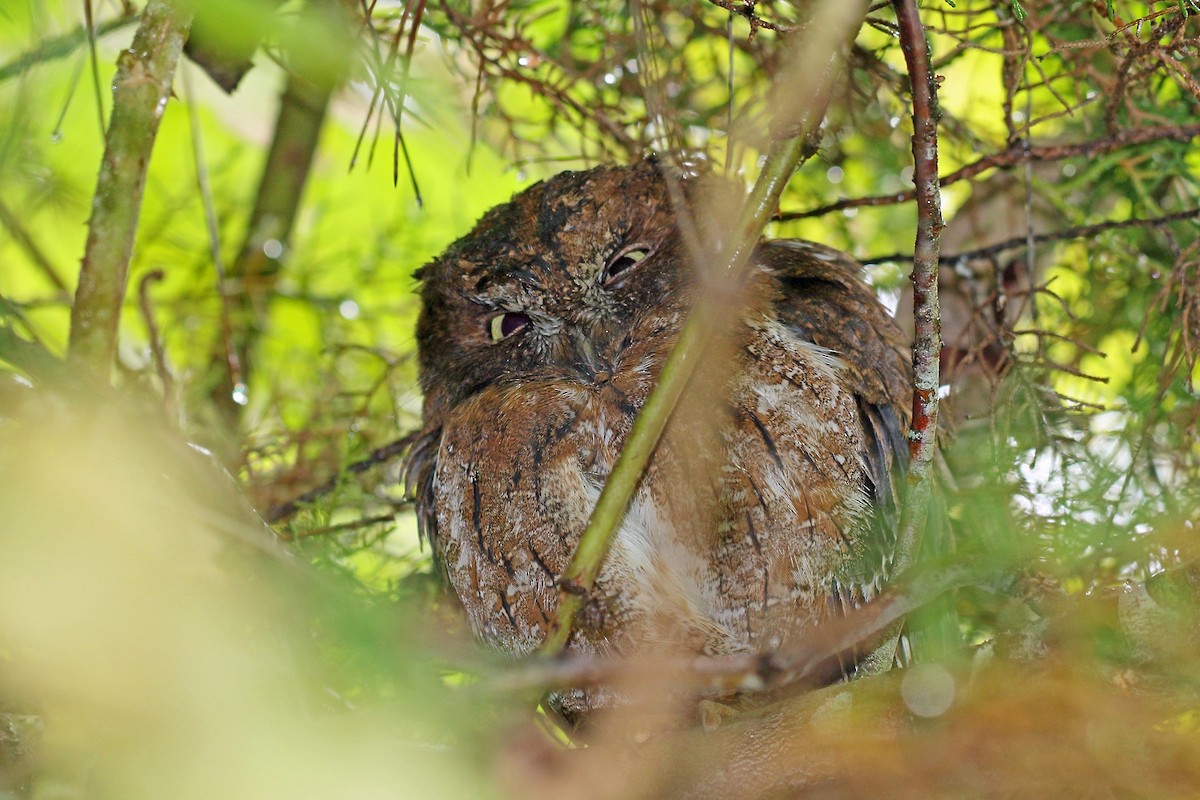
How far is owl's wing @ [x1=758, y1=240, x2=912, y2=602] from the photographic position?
1.83m

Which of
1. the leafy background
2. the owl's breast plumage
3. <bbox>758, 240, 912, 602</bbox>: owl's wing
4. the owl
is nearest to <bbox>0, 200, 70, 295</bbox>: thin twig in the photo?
the leafy background

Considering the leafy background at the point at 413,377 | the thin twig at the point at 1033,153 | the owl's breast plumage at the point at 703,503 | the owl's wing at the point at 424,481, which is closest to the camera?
the leafy background at the point at 413,377

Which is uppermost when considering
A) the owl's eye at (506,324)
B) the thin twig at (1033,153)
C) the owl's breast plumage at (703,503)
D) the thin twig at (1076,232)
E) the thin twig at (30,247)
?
the thin twig at (30,247)

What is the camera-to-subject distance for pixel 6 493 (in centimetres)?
115

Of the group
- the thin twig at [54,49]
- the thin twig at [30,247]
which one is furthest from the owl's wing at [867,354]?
the thin twig at [30,247]

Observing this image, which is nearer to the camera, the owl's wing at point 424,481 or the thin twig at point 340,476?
the owl's wing at point 424,481

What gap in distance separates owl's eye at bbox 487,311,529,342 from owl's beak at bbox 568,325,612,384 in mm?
135

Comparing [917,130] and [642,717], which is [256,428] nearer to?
[642,717]

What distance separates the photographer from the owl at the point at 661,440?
68.3 inches

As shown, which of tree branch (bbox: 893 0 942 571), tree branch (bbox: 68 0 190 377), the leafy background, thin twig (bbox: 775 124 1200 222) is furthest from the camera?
thin twig (bbox: 775 124 1200 222)

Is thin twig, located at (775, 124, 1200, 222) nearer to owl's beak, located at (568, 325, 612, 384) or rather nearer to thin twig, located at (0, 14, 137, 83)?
owl's beak, located at (568, 325, 612, 384)

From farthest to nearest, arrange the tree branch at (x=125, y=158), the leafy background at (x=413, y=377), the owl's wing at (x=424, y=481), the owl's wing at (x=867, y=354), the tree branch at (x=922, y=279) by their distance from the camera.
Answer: the owl's wing at (x=424, y=481) < the owl's wing at (x=867, y=354) < the tree branch at (x=125, y=158) < the tree branch at (x=922, y=279) < the leafy background at (x=413, y=377)

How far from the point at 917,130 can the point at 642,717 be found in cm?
90

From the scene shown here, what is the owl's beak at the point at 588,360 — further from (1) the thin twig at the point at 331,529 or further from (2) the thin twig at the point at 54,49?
(2) the thin twig at the point at 54,49
